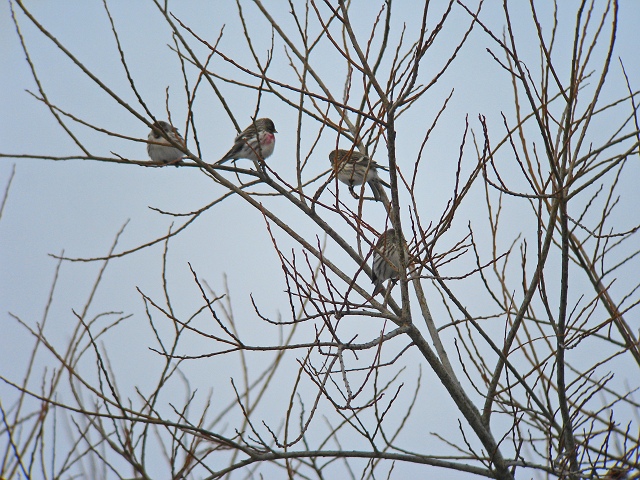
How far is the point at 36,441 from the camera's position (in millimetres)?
3213

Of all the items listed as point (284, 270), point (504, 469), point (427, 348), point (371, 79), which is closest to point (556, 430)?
point (504, 469)

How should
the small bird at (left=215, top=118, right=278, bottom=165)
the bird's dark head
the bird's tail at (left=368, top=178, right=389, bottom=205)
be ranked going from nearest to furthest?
the bird's tail at (left=368, top=178, right=389, bottom=205)
the small bird at (left=215, top=118, right=278, bottom=165)
the bird's dark head

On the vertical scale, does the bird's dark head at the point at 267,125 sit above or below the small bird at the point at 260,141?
above

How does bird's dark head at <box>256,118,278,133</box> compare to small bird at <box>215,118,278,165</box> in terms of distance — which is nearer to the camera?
small bird at <box>215,118,278,165</box>

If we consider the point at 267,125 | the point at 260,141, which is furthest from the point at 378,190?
the point at 267,125

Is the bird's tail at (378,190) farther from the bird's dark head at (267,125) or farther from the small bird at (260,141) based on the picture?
the bird's dark head at (267,125)

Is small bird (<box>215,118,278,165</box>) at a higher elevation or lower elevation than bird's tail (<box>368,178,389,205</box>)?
higher

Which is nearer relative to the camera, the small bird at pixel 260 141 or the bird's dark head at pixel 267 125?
the small bird at pixel 260 141

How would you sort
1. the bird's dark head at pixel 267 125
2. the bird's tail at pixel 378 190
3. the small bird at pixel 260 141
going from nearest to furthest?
the bird's tail at pixel 378 190, the small bird at pixel 260 141, the bird's dark head at pixel 267 125

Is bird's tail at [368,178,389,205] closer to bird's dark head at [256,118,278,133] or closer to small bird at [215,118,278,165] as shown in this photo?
small bird at [215,118,278,165]

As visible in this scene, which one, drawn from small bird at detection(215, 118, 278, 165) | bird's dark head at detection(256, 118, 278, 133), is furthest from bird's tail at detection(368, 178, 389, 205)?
A: bird's dark head at detection(256, 118, 278, 133)

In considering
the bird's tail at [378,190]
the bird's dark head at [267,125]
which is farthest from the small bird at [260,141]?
the bird's tail at [378,190]

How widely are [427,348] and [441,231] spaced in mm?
724

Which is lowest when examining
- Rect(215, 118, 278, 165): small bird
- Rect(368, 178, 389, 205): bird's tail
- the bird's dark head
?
Rect(368, 178, 389, 205): bird's tail
